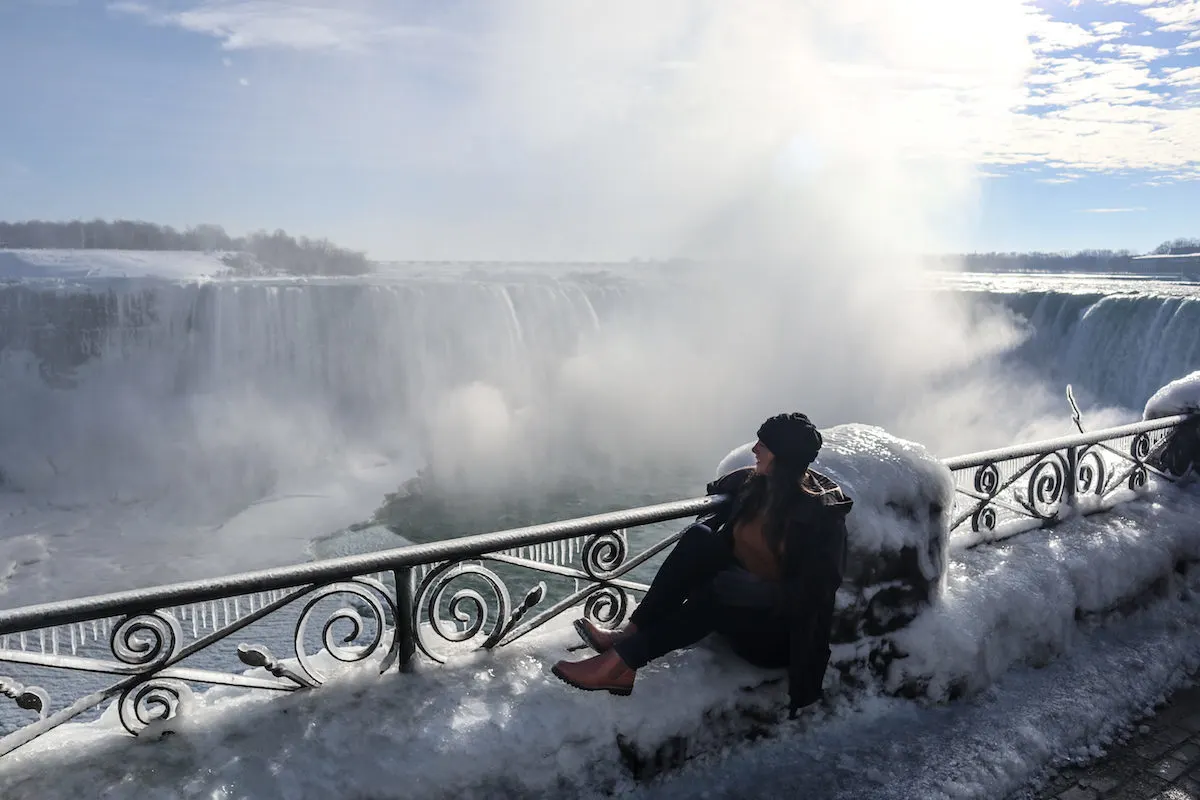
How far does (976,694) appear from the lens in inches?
149

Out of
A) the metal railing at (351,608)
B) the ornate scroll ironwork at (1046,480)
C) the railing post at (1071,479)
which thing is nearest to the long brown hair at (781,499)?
the metal railing at (351,608)

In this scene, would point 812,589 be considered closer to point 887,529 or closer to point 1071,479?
point 887,529

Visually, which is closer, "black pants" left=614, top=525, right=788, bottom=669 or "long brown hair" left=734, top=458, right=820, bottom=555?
"long brown hair" left=734, top=458, right=820, bottom=555

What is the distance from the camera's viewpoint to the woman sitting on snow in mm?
3051

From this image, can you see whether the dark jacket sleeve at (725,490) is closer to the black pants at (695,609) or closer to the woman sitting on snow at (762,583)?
the woman sitting on snow at (762,583)

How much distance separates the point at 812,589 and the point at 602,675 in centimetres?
92

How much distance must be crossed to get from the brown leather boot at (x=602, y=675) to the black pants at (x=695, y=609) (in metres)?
0.14

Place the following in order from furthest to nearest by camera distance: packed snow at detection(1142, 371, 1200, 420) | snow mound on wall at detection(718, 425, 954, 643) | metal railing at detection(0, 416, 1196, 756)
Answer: packed snow at detection(1142, 371, 1200, 420)
snow mound on wall at detection(718, 425, 954, 643)
metal railing at detection(0, 416, 1196, 756)

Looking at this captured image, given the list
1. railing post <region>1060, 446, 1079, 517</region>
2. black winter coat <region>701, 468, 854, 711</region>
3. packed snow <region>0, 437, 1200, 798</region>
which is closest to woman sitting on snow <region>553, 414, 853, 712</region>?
black winter coat <region>701, 468, 854, 711</region>

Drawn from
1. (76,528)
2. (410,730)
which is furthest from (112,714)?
(76,528)

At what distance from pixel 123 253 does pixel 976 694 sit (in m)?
39.7

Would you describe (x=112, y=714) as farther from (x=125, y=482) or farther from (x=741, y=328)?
(x=741, y=328)

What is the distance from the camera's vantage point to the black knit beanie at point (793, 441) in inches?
121

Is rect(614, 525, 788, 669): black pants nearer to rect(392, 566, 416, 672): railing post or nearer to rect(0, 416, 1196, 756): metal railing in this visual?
rect(0, 416, 1196, 756): metal railing
